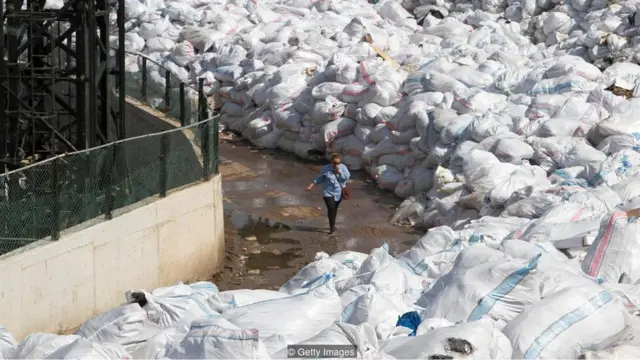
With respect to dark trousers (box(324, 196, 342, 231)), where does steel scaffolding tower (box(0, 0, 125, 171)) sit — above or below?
above

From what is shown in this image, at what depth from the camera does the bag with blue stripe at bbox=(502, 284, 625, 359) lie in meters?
5.74

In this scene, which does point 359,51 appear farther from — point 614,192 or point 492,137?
point 614,192

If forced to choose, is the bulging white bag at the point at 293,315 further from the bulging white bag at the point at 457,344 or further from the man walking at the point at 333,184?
the man walking at the point at 333,184

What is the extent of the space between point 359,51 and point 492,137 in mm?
3954

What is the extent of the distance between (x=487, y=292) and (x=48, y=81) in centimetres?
591

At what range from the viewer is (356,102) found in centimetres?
1466

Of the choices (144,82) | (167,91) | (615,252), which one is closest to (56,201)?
(615,252)

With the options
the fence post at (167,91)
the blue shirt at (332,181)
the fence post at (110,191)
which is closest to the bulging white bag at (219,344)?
the fence post at (110,191)

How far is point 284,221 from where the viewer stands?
39.6ft

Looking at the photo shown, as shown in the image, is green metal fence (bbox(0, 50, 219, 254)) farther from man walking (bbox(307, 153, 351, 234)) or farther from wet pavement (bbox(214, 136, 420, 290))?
man walking (bbox(307, 153, 351, 234))

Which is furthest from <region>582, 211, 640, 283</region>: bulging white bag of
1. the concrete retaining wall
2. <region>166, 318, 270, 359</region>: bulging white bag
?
the concrete retaining wall

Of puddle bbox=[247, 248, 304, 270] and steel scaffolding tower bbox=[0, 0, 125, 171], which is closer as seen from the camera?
steel scaffolding tower bbox=[0, 0, 125, 171]

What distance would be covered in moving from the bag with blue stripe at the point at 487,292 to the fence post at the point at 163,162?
11.5 ft

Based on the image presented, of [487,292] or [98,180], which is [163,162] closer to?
[98,180]
